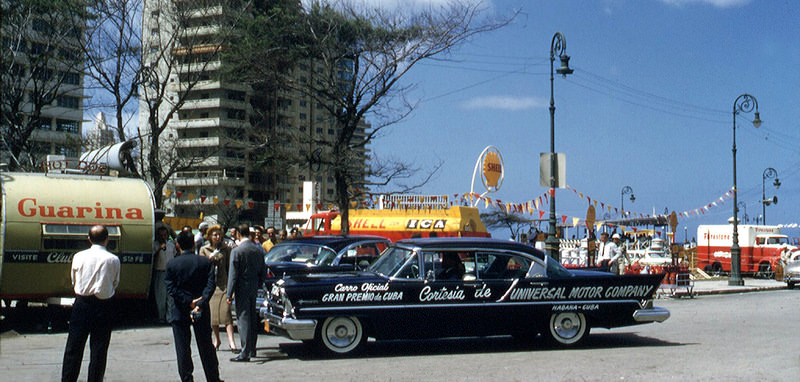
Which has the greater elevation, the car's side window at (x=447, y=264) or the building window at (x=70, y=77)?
the building window at (x=70, y=77)

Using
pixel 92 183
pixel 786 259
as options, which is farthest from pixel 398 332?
pixel 786 259

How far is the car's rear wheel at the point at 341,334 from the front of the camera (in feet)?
36.1

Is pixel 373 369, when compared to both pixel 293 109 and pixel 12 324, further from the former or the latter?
pixel 293 109

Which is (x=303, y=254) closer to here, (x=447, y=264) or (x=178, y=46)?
(x=447, y=264)

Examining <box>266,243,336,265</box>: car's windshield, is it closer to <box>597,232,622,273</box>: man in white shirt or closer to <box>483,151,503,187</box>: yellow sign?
<box>597,232,622,273</box>: man in white shirt

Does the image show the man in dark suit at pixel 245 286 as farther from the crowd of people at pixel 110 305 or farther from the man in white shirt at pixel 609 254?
the man in white shirt at pixel 609 254

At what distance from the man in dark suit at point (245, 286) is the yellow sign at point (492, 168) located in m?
27.3

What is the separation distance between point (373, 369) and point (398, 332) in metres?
1.26

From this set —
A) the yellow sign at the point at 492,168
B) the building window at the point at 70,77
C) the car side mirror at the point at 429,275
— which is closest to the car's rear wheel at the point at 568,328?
the car side mirror at the point at 429,275

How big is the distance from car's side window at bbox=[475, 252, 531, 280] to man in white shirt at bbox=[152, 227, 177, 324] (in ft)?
18.9

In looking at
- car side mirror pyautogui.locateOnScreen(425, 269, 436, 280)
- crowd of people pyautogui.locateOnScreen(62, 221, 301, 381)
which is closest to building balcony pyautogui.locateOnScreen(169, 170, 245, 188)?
car side mirror pyautogui.locateOnScreen(425, 269, 436, 280)

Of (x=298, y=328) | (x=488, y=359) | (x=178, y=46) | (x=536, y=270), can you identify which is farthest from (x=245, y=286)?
(x=178, y=46)

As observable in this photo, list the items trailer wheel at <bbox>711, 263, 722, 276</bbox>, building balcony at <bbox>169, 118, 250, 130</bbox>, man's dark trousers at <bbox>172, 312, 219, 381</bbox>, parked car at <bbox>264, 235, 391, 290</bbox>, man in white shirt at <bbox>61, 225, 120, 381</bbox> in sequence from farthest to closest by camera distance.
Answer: building balcony at <bbox>169, 118, 250, 130</bbox>
trailer wheel at <bbox>711, 263, 722, 276</bbox>
parked car at <bbox>264, 235, 391, 290</bbox>
man's dark trousers at <bbox>172, 312, 219, 381</bbox>
man in white shirt at <bbox>61, 225, 120, 381</bbox>

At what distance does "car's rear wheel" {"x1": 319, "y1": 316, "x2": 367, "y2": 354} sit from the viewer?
11016 millimetres
